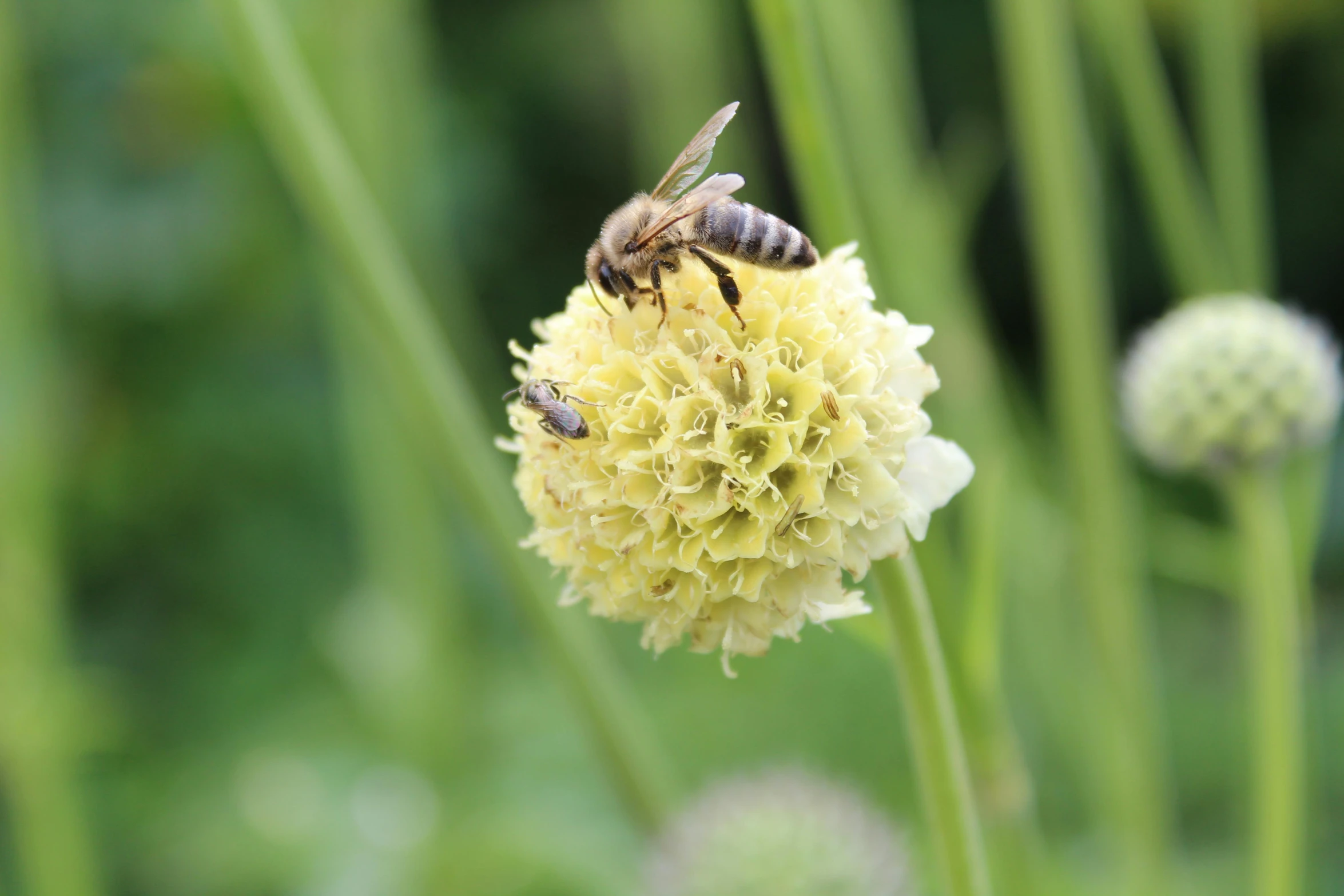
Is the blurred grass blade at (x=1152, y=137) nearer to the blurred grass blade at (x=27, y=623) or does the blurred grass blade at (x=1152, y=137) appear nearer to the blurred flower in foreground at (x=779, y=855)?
the blurred flower in foreground at (x=779, y=855)

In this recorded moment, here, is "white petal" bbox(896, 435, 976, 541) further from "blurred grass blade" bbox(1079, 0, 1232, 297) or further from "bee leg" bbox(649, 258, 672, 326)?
"blurred grass blade" bbox(1079, 0, 1232, 297)

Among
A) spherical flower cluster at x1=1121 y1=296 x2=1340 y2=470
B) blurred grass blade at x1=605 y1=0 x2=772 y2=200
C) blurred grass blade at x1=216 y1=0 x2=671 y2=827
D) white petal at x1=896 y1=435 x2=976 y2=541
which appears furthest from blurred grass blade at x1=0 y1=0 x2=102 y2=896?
spherical flower cluster at x1=1121 y1=296 x2=1340 y2=470

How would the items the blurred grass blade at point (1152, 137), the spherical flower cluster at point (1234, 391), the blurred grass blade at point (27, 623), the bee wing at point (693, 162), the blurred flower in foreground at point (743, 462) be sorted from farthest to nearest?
the blurred grass blade at point (27, 623), the blurred grass blade at point (1152, 137), the spherical flower cluster at point (1234, 391), the bee wing at point (693, 162), the blurred flower in foreground at point (743, 462)

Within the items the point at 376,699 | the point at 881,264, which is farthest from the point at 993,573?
the point at 376,699

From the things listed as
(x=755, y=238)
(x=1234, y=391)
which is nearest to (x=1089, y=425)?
(x=1234, y=391)

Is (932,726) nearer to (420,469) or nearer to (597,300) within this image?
(597,300)

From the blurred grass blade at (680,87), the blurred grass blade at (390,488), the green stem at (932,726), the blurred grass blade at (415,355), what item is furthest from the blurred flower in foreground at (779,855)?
the blurred grass blade at (680,87)

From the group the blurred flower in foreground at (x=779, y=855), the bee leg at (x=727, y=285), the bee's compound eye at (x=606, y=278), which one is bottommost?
the blurred flower in foreground at (x=779, y=855)
